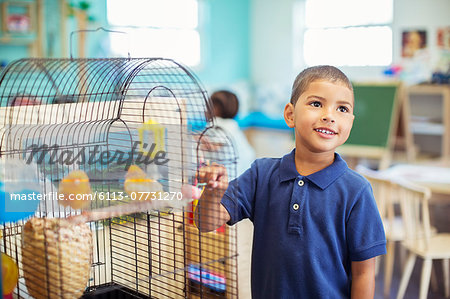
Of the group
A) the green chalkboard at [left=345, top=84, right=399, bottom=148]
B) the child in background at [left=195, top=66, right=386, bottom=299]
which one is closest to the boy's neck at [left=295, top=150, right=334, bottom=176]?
the child in background at [left=195, top=66, right=386, bottom=299]

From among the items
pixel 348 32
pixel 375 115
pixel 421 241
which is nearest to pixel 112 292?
pixel 421 241

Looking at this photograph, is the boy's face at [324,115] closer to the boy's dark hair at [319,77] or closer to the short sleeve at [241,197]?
the boy's dark hair at [319,77]

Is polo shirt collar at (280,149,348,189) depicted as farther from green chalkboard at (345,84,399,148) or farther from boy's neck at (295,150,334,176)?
green chalkboard at (345,84,399,148)

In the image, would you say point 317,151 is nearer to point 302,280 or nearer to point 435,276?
point 302,280

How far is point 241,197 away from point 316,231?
200 millimetres

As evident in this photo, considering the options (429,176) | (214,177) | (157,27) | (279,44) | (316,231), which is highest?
(157,27)

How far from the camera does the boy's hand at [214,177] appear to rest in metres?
1.29

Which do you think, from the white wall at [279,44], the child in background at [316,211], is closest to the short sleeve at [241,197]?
the child in background at [316,211]

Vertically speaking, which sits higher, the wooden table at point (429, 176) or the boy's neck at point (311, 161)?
the boy's neck at point (311, 161)

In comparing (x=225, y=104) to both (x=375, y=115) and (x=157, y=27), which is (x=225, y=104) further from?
(x=157, y=27)

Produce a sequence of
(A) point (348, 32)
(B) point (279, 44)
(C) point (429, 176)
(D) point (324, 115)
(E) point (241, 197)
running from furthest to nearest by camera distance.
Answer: (B) point (279, 44), (A) point (348, 32), (C) point (429, 176), (E) point (241, 197), (D) point (324, 115)

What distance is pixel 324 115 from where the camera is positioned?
4.04 ft

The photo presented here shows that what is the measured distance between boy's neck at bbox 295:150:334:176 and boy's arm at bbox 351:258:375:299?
0.24 metres

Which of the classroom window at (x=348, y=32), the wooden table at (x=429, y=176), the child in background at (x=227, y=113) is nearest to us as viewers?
the wooden table at (x=429, y=176)
